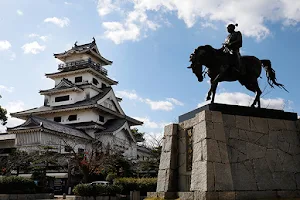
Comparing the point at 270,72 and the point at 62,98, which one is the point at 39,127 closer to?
the point at 62,98

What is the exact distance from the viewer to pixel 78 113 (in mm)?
41094

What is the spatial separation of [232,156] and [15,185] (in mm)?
18468

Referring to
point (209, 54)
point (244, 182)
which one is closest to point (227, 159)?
point (244, 182)

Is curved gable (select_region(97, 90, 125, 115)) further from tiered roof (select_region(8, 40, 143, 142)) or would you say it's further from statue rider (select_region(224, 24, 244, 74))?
statue rider (select_region(224, 24, 244, 74))

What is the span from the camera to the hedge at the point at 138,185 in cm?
2311

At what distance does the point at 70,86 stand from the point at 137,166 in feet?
53.8

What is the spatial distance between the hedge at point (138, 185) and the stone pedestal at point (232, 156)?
14.6 meters

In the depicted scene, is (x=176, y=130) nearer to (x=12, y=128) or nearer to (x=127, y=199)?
(x=127, y=199)

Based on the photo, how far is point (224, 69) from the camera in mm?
8859

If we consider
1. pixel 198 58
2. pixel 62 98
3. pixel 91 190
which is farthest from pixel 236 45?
pixel 62 98

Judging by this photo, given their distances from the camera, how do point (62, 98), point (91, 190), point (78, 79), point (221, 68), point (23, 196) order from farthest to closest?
point (78, 79), point (62, 98), point (23, 196), point (91, 190), point (221, 68)

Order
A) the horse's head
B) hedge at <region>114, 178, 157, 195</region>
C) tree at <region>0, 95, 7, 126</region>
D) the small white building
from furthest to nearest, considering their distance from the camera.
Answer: tree at <region>0, 95, 7, 126</region> < the small white building < hedge at <region>114, 178, 157, 195</region> < the horse's head

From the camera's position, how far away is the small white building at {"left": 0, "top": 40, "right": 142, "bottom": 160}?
3259 centimetres

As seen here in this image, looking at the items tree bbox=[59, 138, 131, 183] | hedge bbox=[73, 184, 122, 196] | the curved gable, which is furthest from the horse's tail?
the curved gable
